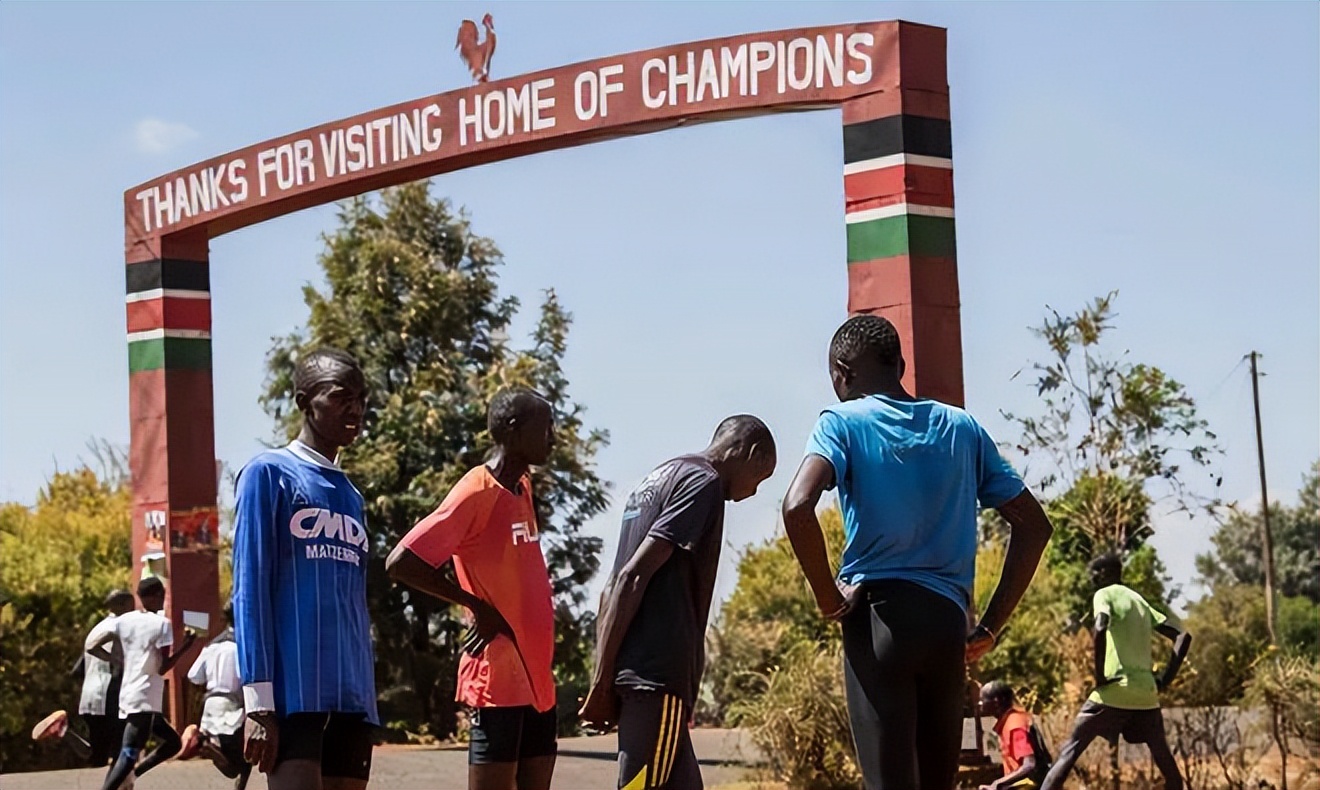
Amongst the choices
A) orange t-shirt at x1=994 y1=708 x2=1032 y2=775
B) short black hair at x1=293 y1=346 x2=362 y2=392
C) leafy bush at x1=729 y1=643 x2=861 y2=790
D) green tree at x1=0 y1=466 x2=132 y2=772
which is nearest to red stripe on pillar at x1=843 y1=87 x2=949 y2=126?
leafy bush at x1=729 y1=643 x2=861 y2=790

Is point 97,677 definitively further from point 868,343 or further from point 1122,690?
point 868,343

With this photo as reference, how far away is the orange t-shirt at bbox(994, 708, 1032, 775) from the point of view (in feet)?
35.2

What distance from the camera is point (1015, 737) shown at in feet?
35.3

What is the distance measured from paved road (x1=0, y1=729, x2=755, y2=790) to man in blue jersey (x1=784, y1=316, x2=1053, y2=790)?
773 centimetres

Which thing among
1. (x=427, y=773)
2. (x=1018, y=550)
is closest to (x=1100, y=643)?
(x=1018, y=550)

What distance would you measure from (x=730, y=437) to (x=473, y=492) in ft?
3.91

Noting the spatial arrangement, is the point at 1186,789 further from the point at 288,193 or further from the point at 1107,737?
the point at 288,193

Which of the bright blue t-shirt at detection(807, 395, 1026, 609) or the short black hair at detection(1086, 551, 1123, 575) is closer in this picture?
the bright blue t-shirt at detection(807, 395, 1026, 609)

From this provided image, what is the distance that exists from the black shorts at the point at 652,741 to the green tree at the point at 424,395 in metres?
19.5

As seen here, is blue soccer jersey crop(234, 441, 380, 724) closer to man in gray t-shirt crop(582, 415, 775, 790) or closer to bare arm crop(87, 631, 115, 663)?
man in gray t-shirt crop(582, 415, 775, 790)

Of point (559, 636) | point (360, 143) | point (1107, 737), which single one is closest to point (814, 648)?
point (1107, 737)

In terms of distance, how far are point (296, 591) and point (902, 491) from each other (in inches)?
69.7

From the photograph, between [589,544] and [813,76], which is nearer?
[813,76]

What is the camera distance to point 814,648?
13.5 meters
